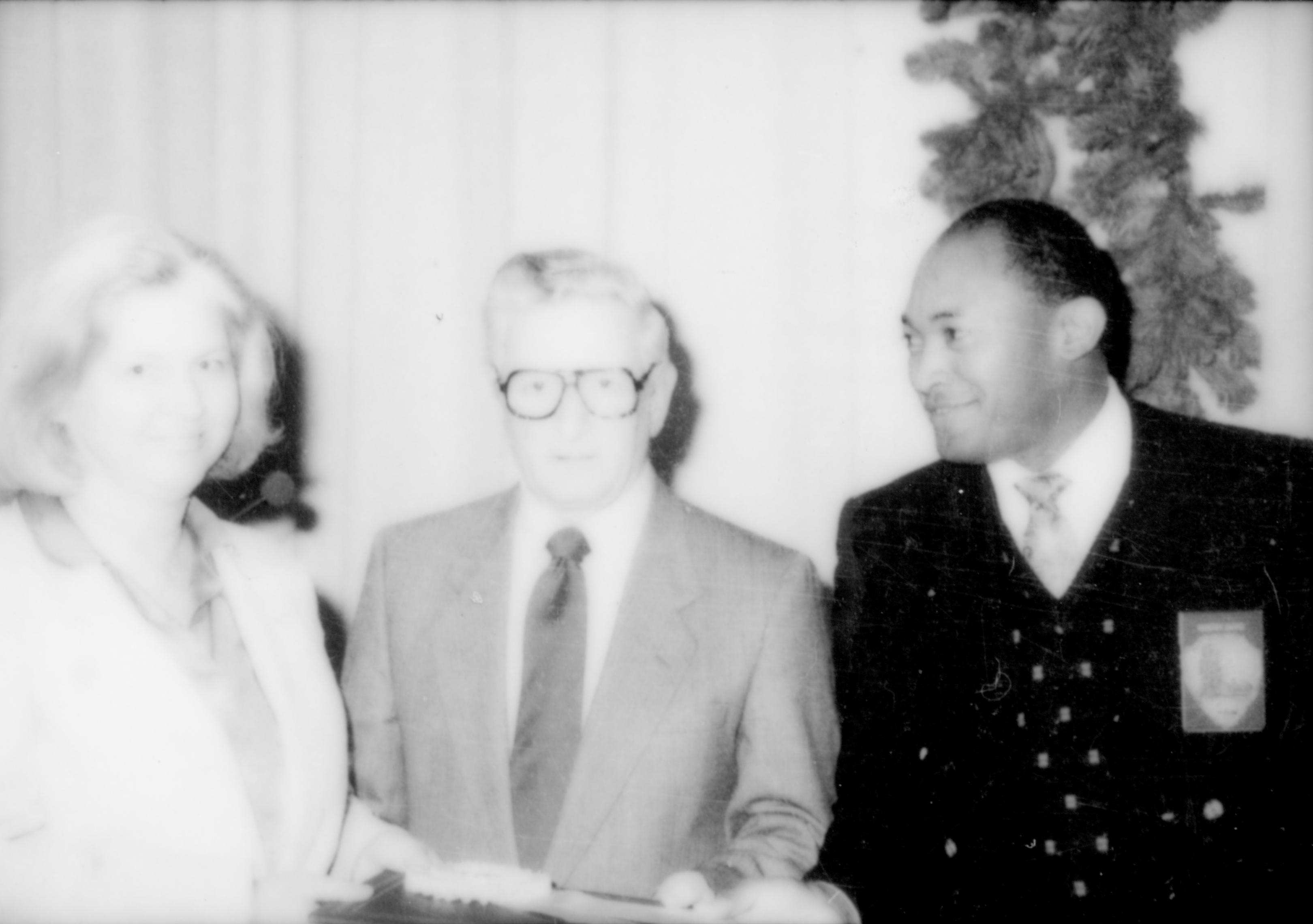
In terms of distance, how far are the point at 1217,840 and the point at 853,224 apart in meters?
1.02

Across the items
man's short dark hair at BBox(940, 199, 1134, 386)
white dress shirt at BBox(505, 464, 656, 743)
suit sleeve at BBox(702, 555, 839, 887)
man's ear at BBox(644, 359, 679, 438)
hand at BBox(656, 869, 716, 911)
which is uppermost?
man's short dark hair at BBox(940, 199, 1134, 386)

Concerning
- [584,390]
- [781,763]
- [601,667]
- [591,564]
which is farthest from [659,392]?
[781,763]

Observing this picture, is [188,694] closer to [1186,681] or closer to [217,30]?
[217,30]

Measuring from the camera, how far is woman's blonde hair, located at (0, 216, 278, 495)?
1.42 metres

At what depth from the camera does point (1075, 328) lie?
1.53 m

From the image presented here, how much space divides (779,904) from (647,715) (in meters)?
0.30

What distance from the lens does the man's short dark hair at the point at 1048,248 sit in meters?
1.53

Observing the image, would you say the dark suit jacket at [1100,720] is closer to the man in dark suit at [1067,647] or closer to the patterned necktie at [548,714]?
the man in dark suit at [1067,647]

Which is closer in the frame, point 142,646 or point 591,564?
point 142,646

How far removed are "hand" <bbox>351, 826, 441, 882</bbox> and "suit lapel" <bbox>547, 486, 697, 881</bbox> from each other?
18cm

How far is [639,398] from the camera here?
1.53 meters

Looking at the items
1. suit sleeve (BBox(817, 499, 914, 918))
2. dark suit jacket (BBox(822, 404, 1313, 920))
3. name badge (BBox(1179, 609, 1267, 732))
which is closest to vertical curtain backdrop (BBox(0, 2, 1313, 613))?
suit sleeve (BBox(817, 499, 914, 918))

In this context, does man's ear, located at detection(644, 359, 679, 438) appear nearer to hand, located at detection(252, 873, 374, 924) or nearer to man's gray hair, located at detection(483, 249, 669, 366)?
man's gray hair, located at detection(483, 249, 669, 366)

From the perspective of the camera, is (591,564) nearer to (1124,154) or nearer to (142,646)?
(142,646)
